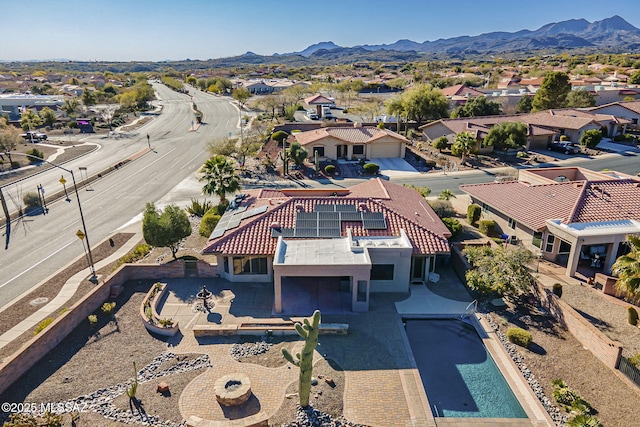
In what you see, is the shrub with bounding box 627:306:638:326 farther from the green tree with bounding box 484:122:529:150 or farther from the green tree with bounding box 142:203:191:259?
the green tree with bounding box 484:122:529:150

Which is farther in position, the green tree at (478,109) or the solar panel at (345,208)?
the green tree at (478,109)

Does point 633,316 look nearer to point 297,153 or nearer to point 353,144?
point 297,153

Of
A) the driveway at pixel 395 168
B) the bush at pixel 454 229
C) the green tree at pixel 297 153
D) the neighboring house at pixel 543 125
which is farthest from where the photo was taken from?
the neighboring house at pixel 543 125

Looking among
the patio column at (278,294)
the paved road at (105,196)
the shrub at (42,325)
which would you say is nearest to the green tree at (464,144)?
the paved road at (105,196)

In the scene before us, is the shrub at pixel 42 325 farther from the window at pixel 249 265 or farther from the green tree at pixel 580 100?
the green tree at pixel 580 100

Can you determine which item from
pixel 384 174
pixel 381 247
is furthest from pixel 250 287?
pixel 384 174

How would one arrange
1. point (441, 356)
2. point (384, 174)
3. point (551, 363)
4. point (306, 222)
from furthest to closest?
point (384, 174) → point (306, 222) → point (441, 356) → point (551, 363)

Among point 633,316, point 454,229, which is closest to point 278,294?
point 454,229

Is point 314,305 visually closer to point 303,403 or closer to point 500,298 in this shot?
point 303,403
